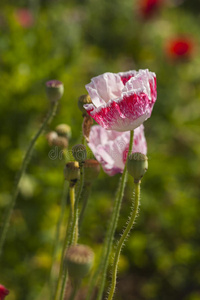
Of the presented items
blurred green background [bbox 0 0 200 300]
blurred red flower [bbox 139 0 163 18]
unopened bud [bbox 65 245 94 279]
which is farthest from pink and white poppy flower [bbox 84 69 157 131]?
blurred red flower [bbox 139 0 163 18]

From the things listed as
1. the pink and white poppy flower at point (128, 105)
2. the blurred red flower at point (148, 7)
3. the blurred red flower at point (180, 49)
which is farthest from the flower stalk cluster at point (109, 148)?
the blurred red flower at point (148, 7)

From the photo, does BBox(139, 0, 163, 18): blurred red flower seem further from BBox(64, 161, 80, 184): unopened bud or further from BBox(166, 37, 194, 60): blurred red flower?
BBox(64, 161, 80, 184): unopened bud

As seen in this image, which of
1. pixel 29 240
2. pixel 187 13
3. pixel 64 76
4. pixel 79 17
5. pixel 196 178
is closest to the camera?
pixel 29 240

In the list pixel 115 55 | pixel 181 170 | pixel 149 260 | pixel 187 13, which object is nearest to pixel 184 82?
pixel 115 55

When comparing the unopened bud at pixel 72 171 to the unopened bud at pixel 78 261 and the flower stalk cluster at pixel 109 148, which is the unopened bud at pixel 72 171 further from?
the unopened bud at pixel 78 261

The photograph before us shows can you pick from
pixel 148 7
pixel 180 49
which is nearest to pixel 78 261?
pixel 180 49

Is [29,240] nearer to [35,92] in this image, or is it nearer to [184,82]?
[35,92]

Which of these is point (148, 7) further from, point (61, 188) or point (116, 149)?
point (116, 149)
